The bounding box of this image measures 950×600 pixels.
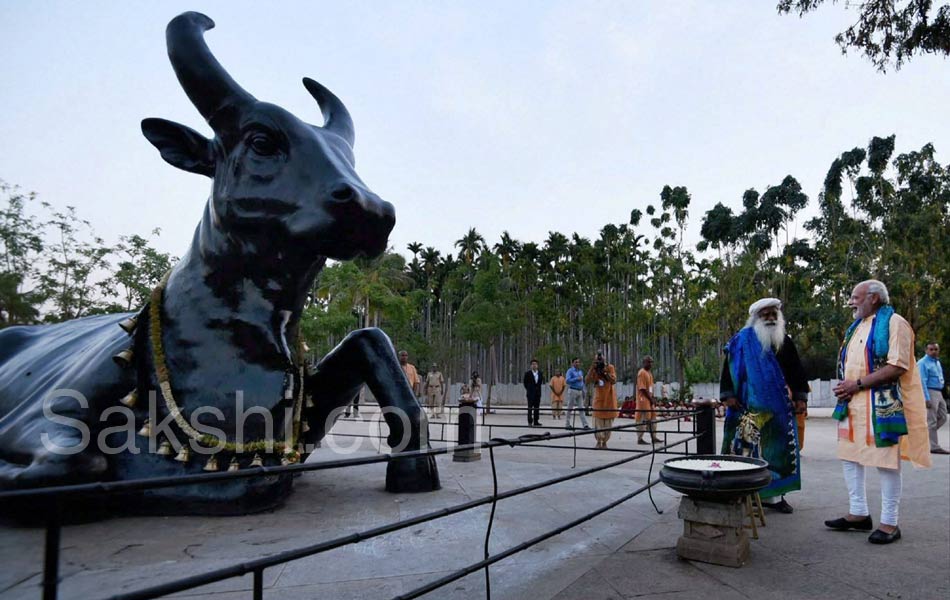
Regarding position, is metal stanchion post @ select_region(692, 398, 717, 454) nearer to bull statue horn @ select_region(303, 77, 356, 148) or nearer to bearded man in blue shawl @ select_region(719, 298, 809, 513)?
bearded man in blue shawl @ select_region(719, 298, 809, 513)

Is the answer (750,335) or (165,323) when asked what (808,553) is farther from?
(165,323)

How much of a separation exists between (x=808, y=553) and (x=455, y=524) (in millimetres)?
2061

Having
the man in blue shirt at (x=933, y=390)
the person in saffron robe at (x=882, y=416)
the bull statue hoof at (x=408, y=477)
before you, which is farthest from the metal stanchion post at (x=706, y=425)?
the man in blue shirt at (x=933, y=390)

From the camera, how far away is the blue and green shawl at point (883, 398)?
3.92m

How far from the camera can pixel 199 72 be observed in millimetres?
2762

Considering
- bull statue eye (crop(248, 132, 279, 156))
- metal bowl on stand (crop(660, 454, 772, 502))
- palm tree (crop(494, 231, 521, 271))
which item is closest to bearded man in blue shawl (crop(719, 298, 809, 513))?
metal bowl on stand (crop(660, 454, 772, 502))

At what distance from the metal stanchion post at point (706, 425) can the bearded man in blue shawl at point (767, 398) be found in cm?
41

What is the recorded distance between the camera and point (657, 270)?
3944 cm

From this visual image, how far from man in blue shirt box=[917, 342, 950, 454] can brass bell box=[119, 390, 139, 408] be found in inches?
418

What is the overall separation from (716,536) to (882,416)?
165 cm

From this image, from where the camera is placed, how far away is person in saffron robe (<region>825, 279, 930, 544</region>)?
12.8ft

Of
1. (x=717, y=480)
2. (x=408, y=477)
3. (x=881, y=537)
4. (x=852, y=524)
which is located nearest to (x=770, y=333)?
(x=852, y=524)

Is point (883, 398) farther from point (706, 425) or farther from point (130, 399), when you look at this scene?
point (130, 399)

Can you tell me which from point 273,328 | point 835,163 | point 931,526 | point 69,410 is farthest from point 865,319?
point 835,163
